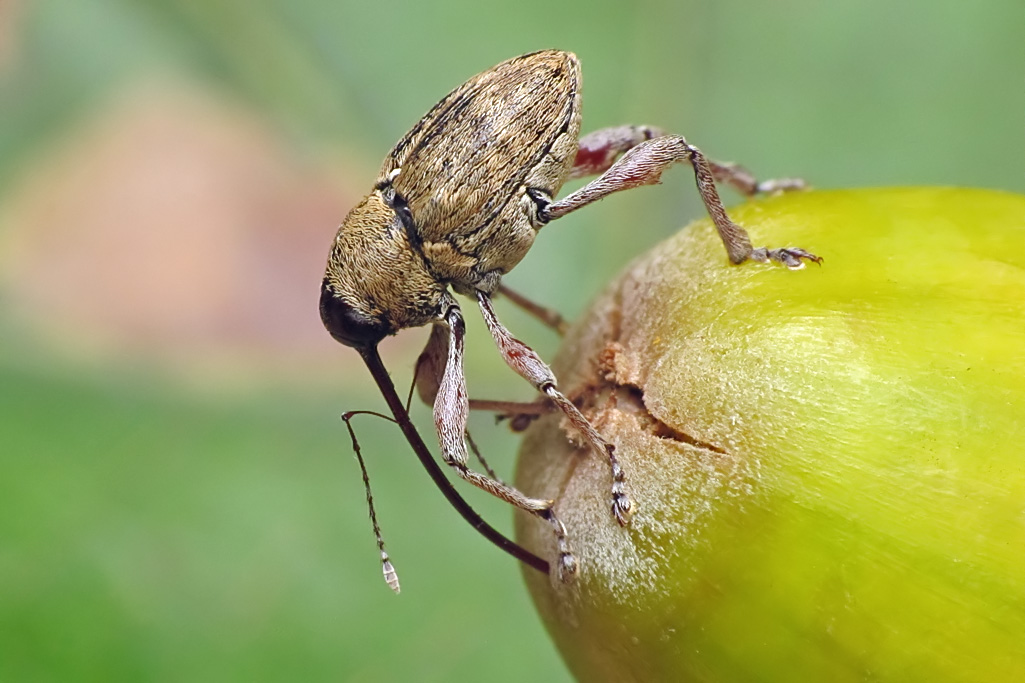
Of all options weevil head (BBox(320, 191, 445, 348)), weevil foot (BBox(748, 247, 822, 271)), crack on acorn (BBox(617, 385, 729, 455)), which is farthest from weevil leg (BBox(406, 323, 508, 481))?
weevil foot (BBox(748, 247, 822, 271))

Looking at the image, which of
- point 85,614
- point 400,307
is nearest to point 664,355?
point 400,307

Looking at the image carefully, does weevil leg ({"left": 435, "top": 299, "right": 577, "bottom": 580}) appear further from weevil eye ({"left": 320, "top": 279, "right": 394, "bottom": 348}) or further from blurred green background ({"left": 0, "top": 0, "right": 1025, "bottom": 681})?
blurred green background ({"left": 0, "top": 0, "right": 1025, "bottom": 681})

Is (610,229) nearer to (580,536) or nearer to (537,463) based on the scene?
(537,463)

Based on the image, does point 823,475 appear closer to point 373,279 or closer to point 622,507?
point 622,507

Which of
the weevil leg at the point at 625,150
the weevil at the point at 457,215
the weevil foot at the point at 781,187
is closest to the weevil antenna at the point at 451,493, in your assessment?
the weevil at the point at 457,215

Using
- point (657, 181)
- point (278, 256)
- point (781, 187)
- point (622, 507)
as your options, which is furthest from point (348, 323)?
point (278, 256)

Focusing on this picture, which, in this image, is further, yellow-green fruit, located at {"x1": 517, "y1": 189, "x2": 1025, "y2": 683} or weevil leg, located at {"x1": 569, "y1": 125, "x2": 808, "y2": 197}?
weevil leg, located at {"x1": 569, "y1": 125, "x2": 808, "y2": 197}

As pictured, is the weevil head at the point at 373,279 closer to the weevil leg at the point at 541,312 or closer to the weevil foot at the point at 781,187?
the weevil leg at the point at 541,312
